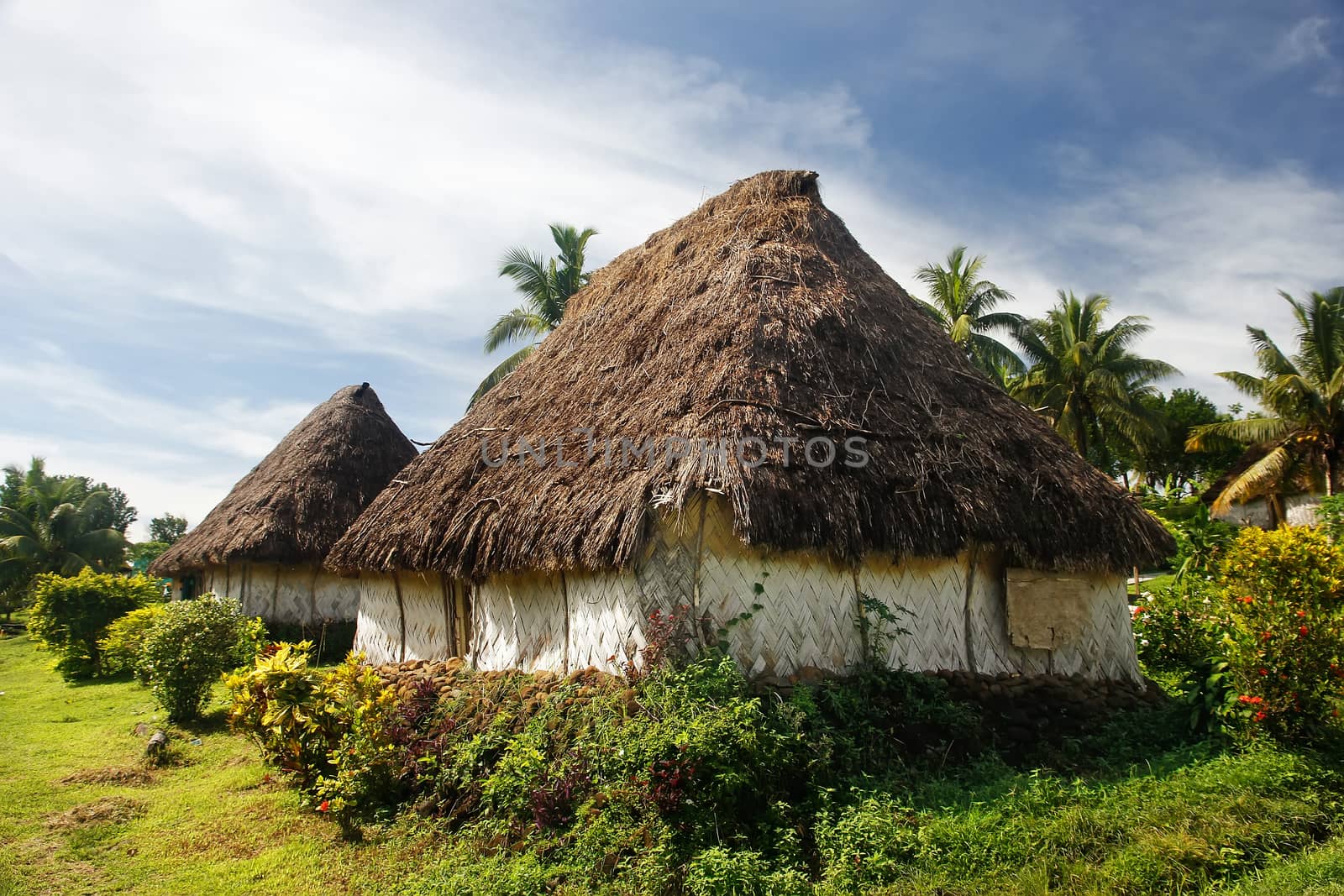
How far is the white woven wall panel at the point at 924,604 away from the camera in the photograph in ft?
22.4

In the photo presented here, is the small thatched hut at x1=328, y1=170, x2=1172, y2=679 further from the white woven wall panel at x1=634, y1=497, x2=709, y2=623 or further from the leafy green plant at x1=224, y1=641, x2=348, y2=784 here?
the leafy green plant at x1=224, y1=641, x2=348, y2=784

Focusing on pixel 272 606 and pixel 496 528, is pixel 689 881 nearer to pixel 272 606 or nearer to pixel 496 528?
pixel 496 528

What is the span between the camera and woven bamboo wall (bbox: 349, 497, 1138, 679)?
6.52 m

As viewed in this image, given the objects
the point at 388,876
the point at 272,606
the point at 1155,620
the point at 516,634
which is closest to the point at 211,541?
the point at 272,606

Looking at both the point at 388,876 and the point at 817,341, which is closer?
the point at 388,876

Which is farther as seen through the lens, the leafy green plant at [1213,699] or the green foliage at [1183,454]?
the green foliage at [1183,454]

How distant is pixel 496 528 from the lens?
309 inches

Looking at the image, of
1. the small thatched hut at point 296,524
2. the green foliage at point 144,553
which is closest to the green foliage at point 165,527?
the green foliage at point 144,553

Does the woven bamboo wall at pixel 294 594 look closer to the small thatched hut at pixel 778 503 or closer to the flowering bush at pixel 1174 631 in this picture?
the small thatched hut at pixel 778 503

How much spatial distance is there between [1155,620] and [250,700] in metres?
9.02

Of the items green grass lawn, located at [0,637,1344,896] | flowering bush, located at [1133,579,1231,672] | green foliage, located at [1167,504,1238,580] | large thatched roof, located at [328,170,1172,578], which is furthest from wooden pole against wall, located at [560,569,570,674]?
green foliage, located at [1167,504,1238,580]

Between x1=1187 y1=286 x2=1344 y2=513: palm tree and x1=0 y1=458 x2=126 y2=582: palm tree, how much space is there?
107 ft

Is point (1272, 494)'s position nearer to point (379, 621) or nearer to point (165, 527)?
point (379, 621)

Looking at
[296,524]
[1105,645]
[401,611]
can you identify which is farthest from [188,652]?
[1105,645]
